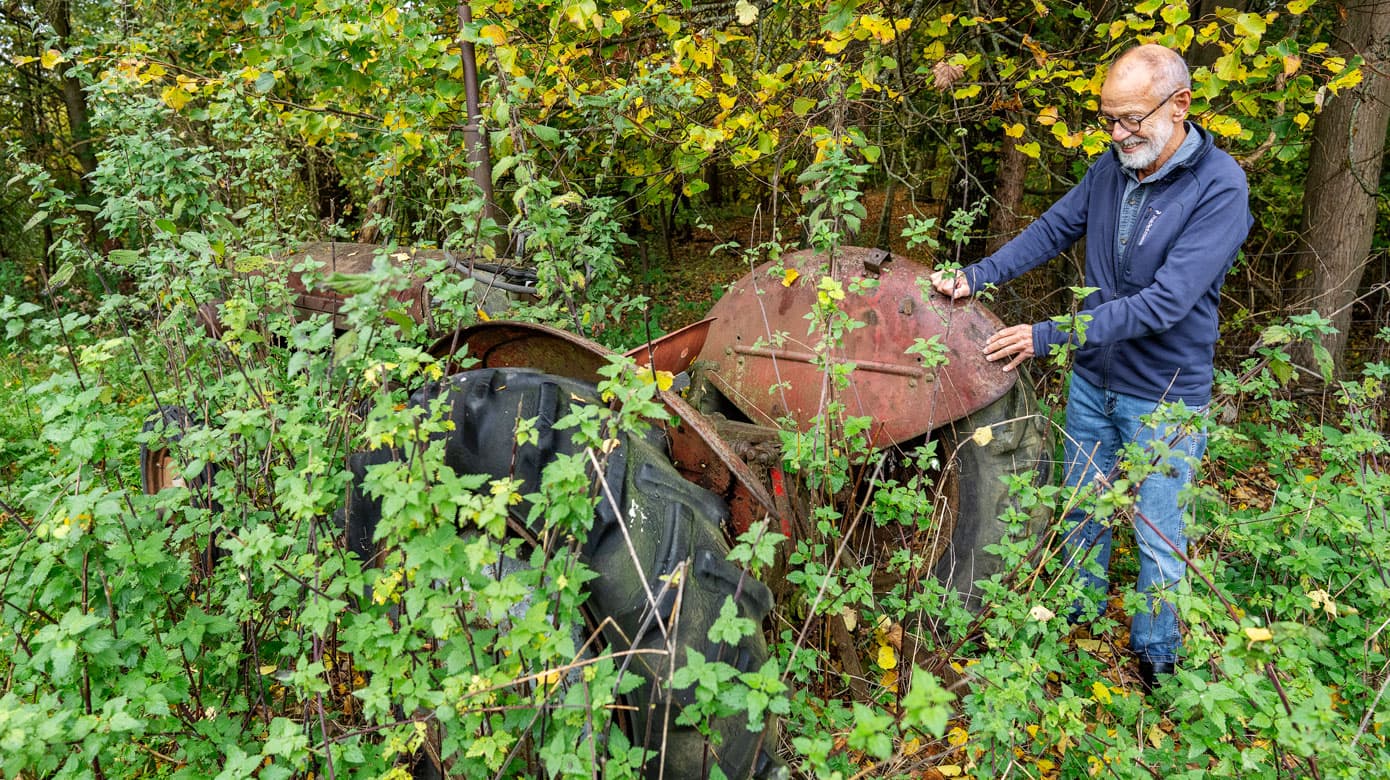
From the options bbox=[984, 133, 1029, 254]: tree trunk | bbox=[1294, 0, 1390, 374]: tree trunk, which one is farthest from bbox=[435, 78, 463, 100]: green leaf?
bbox=[1294, 0, 1390, 374]: tree trunk

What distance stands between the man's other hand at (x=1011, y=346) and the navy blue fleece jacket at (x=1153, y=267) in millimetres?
A: 35

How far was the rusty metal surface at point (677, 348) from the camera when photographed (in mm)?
2541

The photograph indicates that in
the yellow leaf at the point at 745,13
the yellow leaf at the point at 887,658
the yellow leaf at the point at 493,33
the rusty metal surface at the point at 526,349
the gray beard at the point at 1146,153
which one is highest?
the yellow leaf at the point at 745,13

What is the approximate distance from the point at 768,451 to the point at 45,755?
6.20ft

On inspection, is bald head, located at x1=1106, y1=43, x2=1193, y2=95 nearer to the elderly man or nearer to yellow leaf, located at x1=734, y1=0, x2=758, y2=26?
the elderly man

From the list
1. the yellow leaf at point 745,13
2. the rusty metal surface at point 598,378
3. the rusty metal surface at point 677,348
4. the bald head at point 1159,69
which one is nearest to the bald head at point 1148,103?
the bald head at point 1159,69

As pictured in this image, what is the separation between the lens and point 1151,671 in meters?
2.93

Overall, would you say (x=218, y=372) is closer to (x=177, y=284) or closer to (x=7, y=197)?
(x=177, y=284)

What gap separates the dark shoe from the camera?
9.47 ft

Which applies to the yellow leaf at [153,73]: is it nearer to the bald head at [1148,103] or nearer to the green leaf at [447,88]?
the green leaf at [447,88]

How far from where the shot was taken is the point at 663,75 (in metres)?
3.56

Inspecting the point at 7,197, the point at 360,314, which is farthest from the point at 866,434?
the point at 7,197

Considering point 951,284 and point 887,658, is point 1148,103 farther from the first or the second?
point 887,658

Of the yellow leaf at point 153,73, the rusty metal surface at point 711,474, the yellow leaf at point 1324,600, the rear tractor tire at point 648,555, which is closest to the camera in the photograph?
the rear tractor tire at point 648,555
